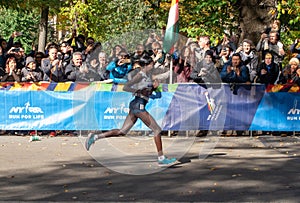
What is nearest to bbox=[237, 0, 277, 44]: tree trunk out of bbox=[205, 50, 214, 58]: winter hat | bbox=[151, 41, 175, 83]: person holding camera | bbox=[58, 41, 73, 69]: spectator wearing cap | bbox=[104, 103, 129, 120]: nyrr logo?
bbox=[205, 50, 214, 58]: winter hat

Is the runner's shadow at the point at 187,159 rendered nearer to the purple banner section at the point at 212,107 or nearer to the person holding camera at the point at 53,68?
the purple banner section at the point at 212,107

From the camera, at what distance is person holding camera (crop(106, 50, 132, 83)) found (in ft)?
54.1

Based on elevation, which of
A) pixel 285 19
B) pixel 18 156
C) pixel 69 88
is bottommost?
pixel 18 156

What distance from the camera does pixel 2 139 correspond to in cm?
1653

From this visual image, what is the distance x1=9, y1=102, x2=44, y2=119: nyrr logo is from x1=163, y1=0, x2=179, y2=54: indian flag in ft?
10.6

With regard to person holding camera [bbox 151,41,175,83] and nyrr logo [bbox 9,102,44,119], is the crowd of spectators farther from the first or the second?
nyrr logo [bbox 9,102,44,119]

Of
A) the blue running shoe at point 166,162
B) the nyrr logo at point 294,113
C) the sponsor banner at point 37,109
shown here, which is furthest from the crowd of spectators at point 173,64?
the blue running shoe at point 166,162

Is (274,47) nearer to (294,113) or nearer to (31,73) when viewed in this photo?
(294,113)

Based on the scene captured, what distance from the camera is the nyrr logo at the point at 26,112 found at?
17.1 metres

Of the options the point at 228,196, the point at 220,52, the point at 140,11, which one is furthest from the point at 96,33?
the point at 228,196

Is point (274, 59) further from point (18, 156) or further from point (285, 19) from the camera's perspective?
point (285, 19)

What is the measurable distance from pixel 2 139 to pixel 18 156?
9.59ft

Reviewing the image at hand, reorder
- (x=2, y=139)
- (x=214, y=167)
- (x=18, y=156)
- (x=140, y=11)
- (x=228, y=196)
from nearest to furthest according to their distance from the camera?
1. (x=228, y=196)
2. (x=214, y=167)
3. (x=18, y=156)
4. (x=2, y=139)
5. (x=140, y=11)

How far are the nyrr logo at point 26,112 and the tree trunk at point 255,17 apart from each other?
639cm
